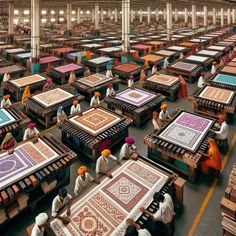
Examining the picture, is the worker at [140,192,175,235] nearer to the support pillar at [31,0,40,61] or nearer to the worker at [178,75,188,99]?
the worker at [178,75,188,99]

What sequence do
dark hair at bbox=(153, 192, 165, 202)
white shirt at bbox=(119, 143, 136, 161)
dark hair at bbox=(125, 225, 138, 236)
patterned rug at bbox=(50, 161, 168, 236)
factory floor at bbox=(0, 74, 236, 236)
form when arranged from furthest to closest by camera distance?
white shirt at bbox=(119, 143, 136, 161) < factory floor at bbox=(0, 74, 236, 236) < dark hair at bbox=(153, 192, 165, 202) < patterned rug at bbox=(50, 161, 168, 236) < dark hair at bbox=(125, 225, 138, 236)

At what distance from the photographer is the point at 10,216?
15.9 ft

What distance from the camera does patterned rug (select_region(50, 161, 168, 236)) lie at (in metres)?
4.11

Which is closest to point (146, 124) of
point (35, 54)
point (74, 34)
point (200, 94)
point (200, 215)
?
point (200, 94)

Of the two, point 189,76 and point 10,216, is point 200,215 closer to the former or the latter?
point 10,216

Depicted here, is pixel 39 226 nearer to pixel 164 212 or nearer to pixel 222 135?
pixel 164 212

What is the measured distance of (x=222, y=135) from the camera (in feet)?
23.8

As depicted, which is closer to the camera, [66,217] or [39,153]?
[66,217]

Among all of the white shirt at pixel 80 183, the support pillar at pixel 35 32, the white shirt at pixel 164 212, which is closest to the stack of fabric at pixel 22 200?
the white shirt at pixel 80 183

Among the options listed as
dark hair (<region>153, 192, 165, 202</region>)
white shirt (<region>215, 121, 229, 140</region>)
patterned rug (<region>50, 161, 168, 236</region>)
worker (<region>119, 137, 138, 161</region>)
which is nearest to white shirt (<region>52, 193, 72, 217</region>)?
patterned rug (<region>50, 161, 168, 236</region>)

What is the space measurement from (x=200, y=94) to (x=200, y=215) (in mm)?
5977

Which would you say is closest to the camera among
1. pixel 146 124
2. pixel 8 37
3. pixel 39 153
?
pixel 39 153

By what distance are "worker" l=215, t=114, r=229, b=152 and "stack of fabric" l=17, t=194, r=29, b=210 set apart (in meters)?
5.88

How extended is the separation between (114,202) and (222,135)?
455 centimetres
